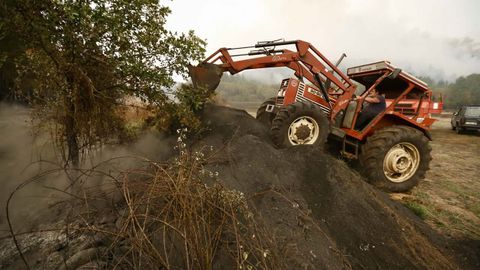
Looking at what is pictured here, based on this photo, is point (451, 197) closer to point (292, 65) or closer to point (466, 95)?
point (292, 65)

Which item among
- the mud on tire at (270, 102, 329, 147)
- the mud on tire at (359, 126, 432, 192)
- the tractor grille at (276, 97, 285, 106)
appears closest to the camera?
the mud on tire at (270, 102, 329, 147)

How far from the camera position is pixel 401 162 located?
6.96 m

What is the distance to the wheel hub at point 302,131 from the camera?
663cm

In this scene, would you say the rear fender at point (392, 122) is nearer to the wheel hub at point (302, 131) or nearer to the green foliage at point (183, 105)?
the wheel hub at point (302, 131)

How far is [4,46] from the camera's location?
5.65 meters

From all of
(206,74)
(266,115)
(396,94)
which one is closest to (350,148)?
(396,94)

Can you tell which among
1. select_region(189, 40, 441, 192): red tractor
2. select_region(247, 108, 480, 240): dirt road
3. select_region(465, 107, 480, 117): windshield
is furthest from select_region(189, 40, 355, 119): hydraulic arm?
select_region(465, 107, 480, 117): windshield

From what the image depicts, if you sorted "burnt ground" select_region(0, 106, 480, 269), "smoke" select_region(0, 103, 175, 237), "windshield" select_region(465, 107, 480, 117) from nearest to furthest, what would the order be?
"burnt ground" select_region(0, 106, 480, 269)
"smoke" select_region(0, 103, 175, 237)
"windshield" select_region(465, 107, 480, 117)

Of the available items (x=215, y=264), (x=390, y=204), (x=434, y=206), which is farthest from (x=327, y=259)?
(x=434, y=206)

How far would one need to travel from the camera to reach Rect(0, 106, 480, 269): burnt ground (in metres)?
3.48

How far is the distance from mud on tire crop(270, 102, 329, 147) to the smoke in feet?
8.34

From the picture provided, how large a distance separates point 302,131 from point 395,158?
2295mm

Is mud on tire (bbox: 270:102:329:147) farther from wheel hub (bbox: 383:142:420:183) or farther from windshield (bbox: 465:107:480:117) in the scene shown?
windshield (bbox: 465:107:480:117)

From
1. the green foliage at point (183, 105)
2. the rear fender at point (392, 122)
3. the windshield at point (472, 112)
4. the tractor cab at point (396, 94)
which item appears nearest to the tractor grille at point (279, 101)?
the tractor cab at point (396, 94)
